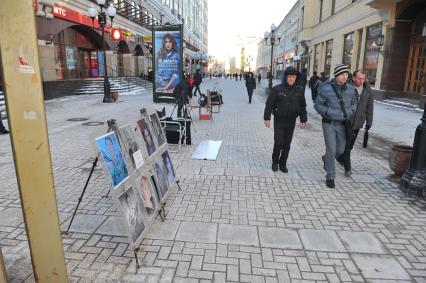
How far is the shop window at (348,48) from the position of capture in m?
25.3

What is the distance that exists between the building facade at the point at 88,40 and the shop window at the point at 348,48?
1898 cm

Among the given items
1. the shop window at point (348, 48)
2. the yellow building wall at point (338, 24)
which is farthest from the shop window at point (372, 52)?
the shop window at point (348, 48)

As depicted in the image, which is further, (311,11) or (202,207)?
(311,11)

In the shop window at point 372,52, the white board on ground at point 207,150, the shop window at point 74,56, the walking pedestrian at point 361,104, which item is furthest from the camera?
the shop window at point 74,56

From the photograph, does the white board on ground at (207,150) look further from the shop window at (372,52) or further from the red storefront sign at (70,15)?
the red storefront sign at (70,15)

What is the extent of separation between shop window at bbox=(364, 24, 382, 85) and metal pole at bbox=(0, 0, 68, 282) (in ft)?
72.6

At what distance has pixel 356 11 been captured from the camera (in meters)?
23.9

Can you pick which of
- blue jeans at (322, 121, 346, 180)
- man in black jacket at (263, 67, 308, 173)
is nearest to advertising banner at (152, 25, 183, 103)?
man in black jacket at (263, 67, 308, 173)

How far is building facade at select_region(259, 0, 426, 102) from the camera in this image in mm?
17688

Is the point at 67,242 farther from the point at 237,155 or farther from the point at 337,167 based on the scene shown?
the point at 337,167

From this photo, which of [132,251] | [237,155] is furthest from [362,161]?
[132,251]

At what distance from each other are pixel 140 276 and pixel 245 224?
4.99 ft

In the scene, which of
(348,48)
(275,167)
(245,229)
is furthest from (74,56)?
(245,229)

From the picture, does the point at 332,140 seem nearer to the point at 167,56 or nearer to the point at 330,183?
the point at 330,183
